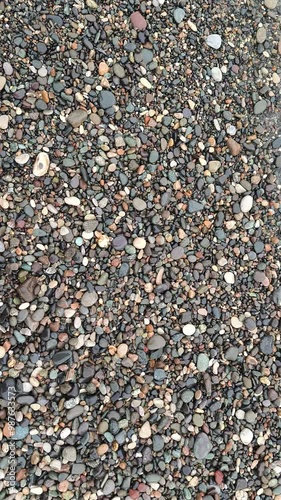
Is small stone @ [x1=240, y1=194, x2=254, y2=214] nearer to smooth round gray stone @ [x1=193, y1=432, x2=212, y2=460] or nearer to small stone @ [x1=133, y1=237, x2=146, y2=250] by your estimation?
small stone @ [x1=133, y1=237, x2=146, y2=250]

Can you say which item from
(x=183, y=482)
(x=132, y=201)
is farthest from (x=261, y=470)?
(x=132, y=201)

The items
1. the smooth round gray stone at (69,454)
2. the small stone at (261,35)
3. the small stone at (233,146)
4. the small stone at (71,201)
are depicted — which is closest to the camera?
the smooth round gray stone at (69,454)

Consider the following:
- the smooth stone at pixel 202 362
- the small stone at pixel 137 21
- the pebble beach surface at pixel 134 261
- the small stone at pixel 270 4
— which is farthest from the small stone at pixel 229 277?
the small stone at pixel 270 4

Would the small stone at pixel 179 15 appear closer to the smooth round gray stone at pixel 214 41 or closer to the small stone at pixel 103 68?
the smooth round gray stone at pixel 214 41

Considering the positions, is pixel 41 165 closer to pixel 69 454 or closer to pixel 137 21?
pixel 137 21

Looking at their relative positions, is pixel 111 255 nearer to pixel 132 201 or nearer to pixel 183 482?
pixel 132 201

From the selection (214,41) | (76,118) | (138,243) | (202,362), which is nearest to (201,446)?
(202,362)
